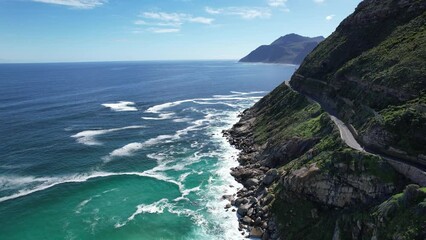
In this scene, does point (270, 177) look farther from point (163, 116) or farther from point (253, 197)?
point (163, 116)

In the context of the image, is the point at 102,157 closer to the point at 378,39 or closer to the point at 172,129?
the point at 172,129

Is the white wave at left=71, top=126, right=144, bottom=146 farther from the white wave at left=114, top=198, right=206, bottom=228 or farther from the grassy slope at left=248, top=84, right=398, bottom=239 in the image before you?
the grassy slope at left=248, top=84, right=398, bottom=239

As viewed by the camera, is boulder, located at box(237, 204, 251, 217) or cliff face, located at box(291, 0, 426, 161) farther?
boulder, located at box(237, 204, 251, 217)

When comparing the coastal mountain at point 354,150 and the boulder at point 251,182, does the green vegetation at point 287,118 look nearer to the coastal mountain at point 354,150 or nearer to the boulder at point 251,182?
the coastal mountain at point 354,150

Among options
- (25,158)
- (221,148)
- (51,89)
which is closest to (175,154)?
(221,148)

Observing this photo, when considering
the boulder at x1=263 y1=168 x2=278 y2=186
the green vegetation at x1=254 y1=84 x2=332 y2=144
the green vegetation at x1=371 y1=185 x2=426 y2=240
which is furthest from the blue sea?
the green vegetation at x1=371 y1=185 x2=426 y2=240

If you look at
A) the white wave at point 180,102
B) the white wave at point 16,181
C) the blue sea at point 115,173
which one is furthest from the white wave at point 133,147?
the white wave at point 180,102
